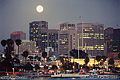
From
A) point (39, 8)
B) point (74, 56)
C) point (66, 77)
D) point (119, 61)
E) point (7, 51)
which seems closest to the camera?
point (39, 8)

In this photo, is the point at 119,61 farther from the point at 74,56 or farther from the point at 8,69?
the point at 8,69

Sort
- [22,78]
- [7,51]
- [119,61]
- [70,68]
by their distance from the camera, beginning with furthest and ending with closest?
[119,61] → [70,68] → [7,51] → [22,78]

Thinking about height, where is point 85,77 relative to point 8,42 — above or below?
below

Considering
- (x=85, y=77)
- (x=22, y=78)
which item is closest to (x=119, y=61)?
(x=85, y=77)

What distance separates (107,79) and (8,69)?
2567 cm

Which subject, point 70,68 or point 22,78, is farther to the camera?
point 70,68

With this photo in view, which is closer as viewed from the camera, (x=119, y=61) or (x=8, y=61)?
(x=8, y=61)

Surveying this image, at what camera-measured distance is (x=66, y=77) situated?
8262 cm

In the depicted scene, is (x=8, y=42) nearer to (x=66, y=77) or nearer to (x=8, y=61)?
(x=8, y=61)

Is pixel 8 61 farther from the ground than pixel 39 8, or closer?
closer

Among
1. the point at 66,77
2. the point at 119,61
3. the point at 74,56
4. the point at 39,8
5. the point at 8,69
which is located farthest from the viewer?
the point at 74,56

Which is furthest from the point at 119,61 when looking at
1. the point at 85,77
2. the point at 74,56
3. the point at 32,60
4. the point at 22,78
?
the point at 22,78

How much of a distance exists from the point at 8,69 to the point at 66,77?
15.8m

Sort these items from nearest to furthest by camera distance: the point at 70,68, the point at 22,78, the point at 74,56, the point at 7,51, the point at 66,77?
1. the point at 22,78
2. the point at 66,77
3. the point at 7,51
4. the point at 70,68
5. the point at 74,56
